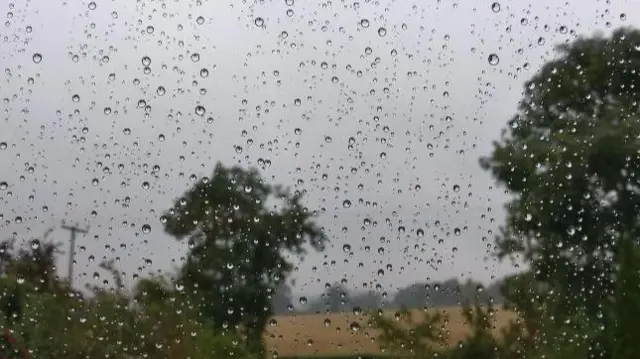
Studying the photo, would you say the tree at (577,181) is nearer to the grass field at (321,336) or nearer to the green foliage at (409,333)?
the green foliage at (409,333)

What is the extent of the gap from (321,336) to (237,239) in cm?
41

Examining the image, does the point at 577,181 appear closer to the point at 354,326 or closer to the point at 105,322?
the point at 354,326

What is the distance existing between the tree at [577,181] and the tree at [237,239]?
2.16 feet

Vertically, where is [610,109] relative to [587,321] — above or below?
above

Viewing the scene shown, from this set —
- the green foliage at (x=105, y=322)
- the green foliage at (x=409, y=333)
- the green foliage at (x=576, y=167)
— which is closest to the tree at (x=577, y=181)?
the green foliage at (x=576, y=167)

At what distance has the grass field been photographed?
2449mm

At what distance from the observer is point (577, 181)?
103 inches

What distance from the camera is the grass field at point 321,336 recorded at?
2449 millimetres

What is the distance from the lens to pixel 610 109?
2.69 m

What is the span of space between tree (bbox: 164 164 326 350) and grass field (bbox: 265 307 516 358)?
81mm

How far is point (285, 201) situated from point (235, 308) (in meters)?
0.36

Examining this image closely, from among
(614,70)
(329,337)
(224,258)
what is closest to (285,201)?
(224,258)

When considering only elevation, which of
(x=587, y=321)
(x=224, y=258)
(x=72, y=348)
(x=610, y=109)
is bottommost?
(x=587, y=321)

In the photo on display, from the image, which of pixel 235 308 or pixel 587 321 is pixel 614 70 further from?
pixel 235 308
